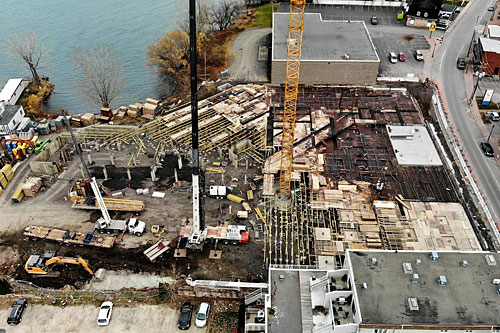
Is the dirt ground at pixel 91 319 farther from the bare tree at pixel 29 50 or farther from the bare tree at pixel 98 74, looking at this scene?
the bare tree at pixel 29 50

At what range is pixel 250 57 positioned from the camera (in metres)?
87.8

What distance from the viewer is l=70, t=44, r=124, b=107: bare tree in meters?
78.4

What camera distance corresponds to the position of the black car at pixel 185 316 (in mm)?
42700

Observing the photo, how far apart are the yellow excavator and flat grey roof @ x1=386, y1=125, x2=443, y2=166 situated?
43.7 metres

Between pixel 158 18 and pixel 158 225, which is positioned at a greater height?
pixel 158 18

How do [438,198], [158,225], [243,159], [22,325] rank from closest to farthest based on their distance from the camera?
1. [22,325]
2. [158,225]
3. [438,198]
4. [243,159]

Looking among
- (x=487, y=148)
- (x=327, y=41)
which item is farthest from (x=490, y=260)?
(x=327, y=41)

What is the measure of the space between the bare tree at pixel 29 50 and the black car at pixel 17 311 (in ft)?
179

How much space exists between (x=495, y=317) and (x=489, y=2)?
96.6 m

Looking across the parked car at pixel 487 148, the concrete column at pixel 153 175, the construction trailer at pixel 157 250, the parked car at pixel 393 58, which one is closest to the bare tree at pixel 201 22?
the parked car at pixel 393 58

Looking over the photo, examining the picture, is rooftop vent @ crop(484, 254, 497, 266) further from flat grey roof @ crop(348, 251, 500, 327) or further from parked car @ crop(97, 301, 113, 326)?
parked car @ crop(97, 301, 113, 326)

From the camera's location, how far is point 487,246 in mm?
50469

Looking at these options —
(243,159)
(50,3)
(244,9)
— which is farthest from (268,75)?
(50,3)

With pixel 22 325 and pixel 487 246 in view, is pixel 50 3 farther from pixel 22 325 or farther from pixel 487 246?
pixel 487 246
